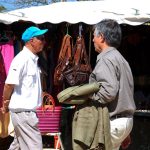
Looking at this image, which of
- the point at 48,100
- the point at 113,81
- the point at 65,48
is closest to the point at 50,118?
the point at 48,100

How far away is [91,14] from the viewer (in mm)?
5906

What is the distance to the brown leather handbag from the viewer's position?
20.1 ft

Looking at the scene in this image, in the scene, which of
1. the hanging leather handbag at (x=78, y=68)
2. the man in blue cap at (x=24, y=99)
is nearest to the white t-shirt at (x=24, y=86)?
the man in blue cap at (x=24, y=99)

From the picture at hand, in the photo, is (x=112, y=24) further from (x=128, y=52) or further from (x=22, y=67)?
(x=128, y=52)

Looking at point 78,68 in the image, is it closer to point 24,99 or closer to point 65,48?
point 65,48

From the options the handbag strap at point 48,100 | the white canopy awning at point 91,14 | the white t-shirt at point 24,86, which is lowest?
the handbag strap at point 48,100

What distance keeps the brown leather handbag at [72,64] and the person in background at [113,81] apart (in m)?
2.31

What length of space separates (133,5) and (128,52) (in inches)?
32.5

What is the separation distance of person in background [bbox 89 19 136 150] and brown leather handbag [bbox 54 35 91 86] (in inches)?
90.8

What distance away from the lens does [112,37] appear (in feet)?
12.5

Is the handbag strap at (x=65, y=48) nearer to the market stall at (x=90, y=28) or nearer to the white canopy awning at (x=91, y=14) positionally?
the market stall at (x=90, y=28)

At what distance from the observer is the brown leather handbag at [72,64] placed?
20.1 ft

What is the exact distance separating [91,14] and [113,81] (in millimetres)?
2433

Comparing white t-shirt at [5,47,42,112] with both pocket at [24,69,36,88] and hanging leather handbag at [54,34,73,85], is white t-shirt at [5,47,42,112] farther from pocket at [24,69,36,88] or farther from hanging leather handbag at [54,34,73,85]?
hanging leather handbag at [54,34,73,85]
